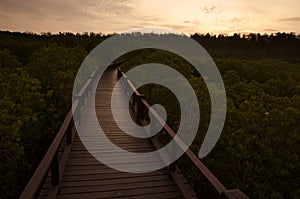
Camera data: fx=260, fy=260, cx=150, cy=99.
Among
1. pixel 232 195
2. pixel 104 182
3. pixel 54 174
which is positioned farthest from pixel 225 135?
pixel 54 174

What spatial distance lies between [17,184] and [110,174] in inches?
160

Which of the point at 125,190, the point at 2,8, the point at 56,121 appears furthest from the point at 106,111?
the point at 2,8

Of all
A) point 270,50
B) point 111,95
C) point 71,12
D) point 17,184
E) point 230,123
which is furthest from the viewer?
point 270,50

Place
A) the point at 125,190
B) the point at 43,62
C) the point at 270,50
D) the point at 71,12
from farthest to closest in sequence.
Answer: the point at 270,50, the point at 71,12, the point at 43,62, the point at 125,190

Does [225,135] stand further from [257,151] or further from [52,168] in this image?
[52,168]

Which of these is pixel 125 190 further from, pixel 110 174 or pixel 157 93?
pixel 157 93

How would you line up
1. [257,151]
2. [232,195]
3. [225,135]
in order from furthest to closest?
[225,135] < [257,151] < [232,195]

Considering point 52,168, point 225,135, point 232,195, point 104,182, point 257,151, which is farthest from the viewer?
point 225,135

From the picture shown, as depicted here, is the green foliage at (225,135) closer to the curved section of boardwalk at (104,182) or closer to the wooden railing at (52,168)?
the wooden railing at (52,168)

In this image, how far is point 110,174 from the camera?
4781mm

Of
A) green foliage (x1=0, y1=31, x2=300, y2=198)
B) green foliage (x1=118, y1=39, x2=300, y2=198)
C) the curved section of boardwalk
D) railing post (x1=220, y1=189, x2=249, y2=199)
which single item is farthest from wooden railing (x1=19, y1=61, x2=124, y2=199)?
green foliage (x1=118, y1=39, x2=300, y2=198)

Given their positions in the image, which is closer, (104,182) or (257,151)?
(104,182)

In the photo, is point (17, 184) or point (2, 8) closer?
point (17, 184)

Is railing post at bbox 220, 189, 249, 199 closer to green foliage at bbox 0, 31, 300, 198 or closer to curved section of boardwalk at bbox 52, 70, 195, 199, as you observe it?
curved section of boardwalk at bbox 52, 70, 195, 199
